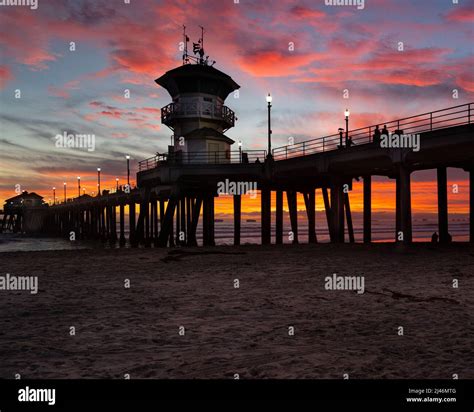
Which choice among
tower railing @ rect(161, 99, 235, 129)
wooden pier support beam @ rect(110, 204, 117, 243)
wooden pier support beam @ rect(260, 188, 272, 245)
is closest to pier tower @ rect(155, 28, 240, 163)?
tower railing @ rect(161, 99, 235, 129)

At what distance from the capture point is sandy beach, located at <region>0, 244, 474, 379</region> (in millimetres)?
5988

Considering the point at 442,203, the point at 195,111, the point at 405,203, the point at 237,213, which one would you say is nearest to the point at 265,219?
the point at 237,213

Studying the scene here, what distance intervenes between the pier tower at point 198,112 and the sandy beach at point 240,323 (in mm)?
24175

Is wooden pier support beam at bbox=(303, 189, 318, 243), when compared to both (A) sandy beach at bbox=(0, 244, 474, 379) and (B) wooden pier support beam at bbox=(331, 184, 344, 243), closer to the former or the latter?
(B) wooden pier support beam at bbox=(331, 184, 344, 243)

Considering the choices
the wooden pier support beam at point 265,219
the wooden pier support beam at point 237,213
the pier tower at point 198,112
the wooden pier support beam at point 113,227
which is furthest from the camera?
the wooden pier support beam at point 113,227

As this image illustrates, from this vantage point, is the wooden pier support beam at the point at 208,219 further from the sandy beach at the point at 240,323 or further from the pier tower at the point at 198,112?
the sandy beach at the point at 240,323

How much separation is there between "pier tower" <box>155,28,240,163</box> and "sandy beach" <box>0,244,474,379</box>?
24.2m

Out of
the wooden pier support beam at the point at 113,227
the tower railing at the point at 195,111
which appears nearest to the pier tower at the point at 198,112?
the tower railing at the point at 195,111

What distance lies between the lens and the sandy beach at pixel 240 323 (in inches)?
236

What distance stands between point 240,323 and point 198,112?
34.0 metres

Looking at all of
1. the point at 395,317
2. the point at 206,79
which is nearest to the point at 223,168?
the point at 206,79

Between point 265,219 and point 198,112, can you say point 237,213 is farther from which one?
point 198,112

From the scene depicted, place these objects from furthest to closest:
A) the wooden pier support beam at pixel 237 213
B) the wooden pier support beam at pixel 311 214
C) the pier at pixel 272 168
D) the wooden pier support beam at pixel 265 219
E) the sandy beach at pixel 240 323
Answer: the wooden pier support beam at pixel 311 214 → the wooden pier support beam at pixel 237 213 → the wooden pier support beam at pixel 265 219 → the pier at pixel 272 168 → the sandy beach at pixel 240 323

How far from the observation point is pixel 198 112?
133 ft
